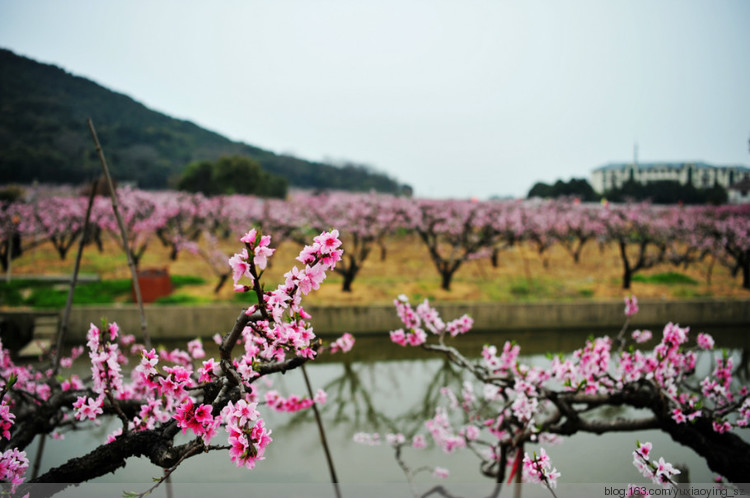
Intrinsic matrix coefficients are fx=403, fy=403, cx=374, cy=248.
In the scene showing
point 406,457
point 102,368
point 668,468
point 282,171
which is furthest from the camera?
point 282,171

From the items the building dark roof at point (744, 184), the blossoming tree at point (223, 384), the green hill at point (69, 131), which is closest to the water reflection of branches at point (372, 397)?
the blossoming tree at point (223, 384)

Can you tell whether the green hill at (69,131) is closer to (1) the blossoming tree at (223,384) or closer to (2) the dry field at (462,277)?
(2) the dry field at (462,277)

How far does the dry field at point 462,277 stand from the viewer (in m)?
10.3

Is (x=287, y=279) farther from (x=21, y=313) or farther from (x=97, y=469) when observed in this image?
(x=21, y=313)

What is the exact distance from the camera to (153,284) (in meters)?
9.12

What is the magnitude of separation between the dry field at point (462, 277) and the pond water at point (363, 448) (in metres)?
3.38

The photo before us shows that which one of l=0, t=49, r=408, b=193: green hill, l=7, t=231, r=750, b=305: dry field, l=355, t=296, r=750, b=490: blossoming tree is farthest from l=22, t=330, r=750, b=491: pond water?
l=0, t=49, r=408, b=193: green hill

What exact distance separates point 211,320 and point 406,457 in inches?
199

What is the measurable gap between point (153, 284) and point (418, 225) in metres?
6.95

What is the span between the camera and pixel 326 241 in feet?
4.22

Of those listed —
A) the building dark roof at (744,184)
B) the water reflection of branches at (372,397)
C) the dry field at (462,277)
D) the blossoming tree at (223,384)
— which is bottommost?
the water reflection of branches at (372,397)

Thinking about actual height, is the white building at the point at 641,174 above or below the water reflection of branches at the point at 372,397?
Result: above

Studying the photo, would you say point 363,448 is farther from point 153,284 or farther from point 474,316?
point 153,284

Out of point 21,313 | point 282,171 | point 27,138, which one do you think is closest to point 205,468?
point 21,313
